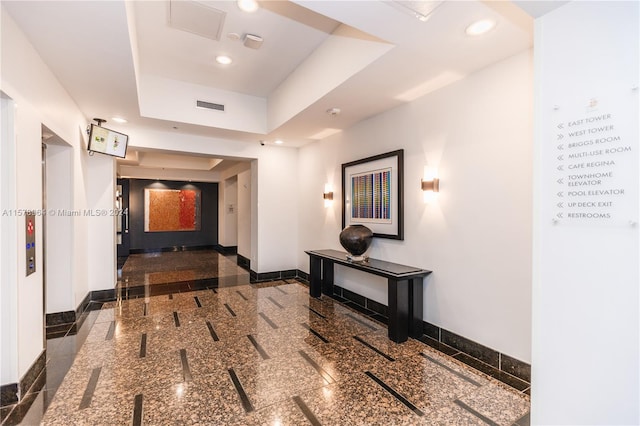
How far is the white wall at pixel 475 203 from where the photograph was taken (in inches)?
109

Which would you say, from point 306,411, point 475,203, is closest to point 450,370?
point 306,411

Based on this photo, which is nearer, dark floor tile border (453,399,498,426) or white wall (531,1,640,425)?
white wall (531,1,640,425)

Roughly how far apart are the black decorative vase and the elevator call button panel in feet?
11.3

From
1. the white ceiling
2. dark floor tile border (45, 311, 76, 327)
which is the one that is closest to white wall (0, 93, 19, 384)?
the white ceiling

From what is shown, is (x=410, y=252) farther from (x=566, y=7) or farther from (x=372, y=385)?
(x=566, y=7)

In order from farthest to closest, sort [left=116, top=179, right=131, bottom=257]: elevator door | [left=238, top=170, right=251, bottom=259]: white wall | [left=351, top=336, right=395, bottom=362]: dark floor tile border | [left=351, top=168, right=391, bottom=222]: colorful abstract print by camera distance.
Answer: [left=116, top=179, right=131, bottom=257]: elevator door, [left=238, top=170, right=251, bottom=259]: white wall, [left=351, top=168, right=391, bottom=222]: colorful abstract print, [left=351, top=336, right=395, bottom=362]: dark floor tile border

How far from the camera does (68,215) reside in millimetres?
3998

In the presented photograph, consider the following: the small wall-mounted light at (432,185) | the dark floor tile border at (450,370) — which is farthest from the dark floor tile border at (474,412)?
the small wall-mounted light at (432,185)

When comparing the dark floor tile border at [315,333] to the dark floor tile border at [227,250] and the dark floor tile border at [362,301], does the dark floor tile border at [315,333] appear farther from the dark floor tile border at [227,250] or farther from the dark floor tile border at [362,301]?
the dark floor tile border at [227,250]

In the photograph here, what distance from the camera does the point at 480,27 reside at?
2.40 metres

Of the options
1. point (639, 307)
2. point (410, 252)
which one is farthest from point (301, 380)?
point (639, 307)

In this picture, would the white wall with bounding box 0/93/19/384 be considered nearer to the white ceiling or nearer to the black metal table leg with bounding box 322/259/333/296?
the white ceiling

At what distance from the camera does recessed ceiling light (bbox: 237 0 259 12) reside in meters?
2.92

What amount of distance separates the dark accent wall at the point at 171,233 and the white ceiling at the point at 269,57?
6.24 metres
